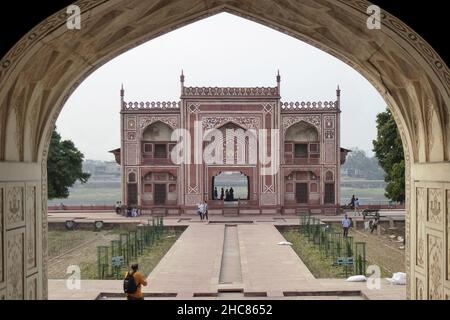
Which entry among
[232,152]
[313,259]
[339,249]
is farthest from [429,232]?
[232,152]

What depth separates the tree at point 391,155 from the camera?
18875 mm

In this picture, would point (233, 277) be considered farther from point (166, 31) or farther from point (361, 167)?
point (361, 167)

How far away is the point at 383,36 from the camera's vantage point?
6125 mm

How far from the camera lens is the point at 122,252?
1522 centimetres

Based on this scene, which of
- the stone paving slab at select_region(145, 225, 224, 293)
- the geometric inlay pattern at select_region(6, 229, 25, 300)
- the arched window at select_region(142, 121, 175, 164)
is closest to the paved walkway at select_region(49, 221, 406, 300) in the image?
the stone paving slab at select_region(145, 225, 224, 293)

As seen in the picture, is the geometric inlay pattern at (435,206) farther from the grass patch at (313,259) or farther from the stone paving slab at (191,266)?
the grass patch at (313,259)

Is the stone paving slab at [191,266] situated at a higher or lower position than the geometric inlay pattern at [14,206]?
lower

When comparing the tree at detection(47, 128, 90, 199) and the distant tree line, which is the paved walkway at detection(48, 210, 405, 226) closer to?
the tree at detection(47, 128, 90, 199)

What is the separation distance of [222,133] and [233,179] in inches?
3373

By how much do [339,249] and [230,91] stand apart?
14.3 meters

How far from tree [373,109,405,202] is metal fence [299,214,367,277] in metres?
2.91

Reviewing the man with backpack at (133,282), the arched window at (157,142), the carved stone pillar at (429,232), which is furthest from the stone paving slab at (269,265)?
the arched window at (157,142)

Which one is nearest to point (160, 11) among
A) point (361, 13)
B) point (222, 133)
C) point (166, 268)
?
point (361, 13)

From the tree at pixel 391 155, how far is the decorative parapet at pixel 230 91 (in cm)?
664
